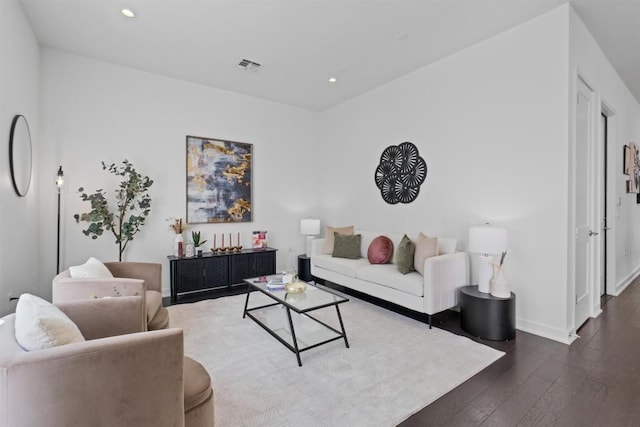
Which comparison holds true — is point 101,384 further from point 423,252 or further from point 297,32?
point 297,32

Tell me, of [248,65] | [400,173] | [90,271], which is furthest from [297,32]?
[90,271]

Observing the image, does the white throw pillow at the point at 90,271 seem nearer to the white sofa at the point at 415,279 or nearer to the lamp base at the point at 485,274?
the white sofa at the point at 415,279

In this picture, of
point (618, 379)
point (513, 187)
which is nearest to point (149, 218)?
point (513, 187)

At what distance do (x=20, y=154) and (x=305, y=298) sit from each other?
2982mm

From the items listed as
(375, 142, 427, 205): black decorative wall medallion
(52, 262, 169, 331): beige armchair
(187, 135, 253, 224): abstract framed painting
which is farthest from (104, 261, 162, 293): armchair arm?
(375, 142, 427, 205): black decorative wall medallion

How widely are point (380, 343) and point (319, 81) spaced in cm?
367

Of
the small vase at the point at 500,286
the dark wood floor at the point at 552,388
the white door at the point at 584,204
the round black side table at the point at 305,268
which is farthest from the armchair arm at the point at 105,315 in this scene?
the white door at the point at 584,204

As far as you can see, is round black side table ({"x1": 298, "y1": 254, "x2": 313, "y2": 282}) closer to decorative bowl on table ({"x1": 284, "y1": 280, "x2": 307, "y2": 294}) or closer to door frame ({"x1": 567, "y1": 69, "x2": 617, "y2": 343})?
decorative bowl on table ({"x1": 284, "y1": 280, "x2": 307, "y2": 294})

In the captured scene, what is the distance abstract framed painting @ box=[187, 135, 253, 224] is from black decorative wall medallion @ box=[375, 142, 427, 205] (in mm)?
2215

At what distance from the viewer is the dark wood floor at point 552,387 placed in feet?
6.06

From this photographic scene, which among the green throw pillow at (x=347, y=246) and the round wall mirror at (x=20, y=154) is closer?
the round wall mirror at (x=20, y=154)

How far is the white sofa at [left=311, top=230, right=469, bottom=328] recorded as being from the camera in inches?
124

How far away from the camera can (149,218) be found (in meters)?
4.31

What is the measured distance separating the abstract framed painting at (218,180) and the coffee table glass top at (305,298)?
6.38ft
